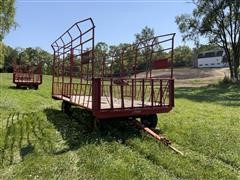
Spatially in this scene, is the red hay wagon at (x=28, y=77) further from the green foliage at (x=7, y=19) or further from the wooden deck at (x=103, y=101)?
the wooden deck at (x=103, y=101)

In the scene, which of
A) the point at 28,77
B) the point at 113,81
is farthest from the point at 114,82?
the point at 28,77

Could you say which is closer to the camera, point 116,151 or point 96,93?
point 116,151

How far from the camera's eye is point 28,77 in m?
22.4

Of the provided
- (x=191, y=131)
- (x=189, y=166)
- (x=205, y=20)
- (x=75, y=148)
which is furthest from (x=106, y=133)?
(x=205, y=20)

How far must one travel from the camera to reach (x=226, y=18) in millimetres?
32219

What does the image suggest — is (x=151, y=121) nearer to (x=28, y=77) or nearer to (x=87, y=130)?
(x=87, y=130)

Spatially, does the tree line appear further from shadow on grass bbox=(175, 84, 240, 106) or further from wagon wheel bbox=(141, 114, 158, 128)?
wagon wheel bbox=(141, 114, 158, 128)

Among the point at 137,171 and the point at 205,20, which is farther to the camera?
the point at 205,20

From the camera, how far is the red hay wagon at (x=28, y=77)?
21.8 meters

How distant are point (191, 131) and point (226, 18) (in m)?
27.1

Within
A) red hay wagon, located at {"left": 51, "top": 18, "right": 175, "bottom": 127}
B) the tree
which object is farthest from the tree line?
red hay wagon, located at {"left": 51, "top": 18, "right": 175, "bottom": 127}

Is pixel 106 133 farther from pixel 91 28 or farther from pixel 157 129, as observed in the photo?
pixel 91 28

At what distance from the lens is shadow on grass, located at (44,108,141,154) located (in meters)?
6.78

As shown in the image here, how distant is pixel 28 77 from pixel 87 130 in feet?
51.0
